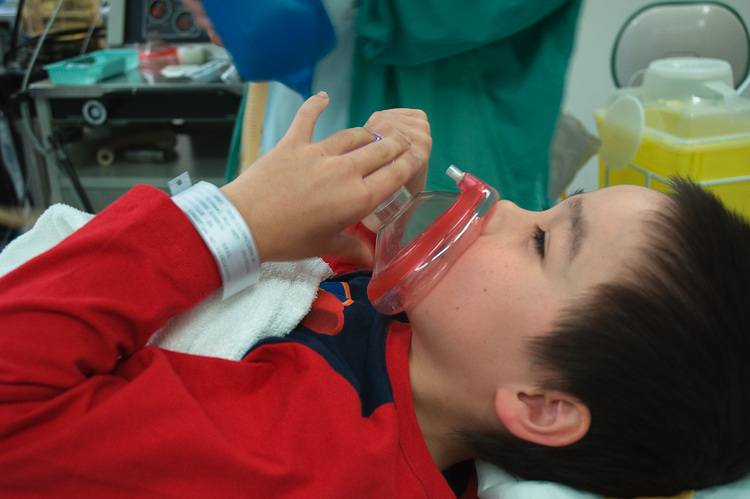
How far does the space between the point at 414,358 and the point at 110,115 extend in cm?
145

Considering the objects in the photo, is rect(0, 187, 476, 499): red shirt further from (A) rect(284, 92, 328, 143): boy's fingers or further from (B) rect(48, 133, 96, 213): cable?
(B) rect(48, 133, 96, 213): cable

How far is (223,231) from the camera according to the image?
2.01 ft

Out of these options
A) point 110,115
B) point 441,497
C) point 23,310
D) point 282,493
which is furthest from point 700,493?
point 110,115

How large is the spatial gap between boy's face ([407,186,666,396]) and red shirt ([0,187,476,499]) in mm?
118

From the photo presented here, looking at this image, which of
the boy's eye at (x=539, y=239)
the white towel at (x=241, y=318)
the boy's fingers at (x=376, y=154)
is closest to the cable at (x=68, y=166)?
the white towel at (x=241, y=318)

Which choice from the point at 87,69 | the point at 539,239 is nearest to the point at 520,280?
the point at 539,239

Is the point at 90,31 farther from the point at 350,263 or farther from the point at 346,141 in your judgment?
the point at 346,141

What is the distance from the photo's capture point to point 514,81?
98 cm

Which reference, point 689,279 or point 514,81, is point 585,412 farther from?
point 514,81

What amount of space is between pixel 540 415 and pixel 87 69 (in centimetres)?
171

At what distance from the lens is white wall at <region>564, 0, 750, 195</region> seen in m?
2.42

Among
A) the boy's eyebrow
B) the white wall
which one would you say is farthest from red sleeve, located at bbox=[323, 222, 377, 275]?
the white wall

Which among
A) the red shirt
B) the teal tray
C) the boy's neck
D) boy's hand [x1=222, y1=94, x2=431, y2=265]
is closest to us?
the red shirt

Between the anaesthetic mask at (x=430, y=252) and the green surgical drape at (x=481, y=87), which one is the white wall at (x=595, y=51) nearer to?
the green surgical drape at (x=481, y=87)
